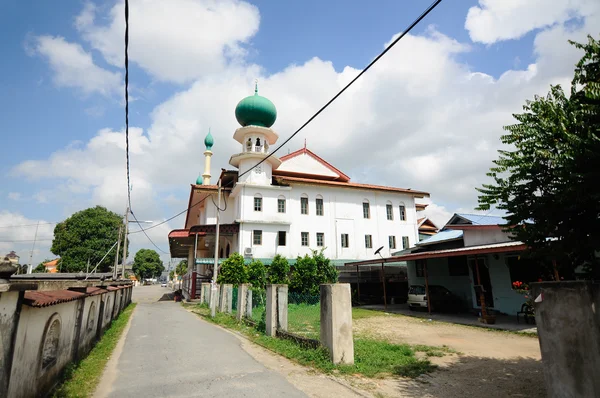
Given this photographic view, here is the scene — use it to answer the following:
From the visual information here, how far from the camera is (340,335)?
7.09 meters

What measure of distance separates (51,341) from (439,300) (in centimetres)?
1588

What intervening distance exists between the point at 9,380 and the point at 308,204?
2513 centimetres

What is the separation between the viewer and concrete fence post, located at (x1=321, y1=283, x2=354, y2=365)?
7031mm

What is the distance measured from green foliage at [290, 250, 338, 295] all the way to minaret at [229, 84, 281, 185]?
28.3ft

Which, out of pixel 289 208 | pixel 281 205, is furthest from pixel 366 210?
pixel 281 205

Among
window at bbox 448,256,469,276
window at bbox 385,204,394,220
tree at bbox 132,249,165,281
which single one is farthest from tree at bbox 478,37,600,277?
tree at bbox 132,249,165,281

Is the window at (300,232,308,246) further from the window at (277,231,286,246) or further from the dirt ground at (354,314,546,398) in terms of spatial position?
the dirt ground at (354,314,546,398)

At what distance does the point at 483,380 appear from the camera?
20.5ft

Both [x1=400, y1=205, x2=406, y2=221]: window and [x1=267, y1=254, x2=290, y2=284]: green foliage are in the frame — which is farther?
[x1=400, y1=205, x2=406, y2=221]: window

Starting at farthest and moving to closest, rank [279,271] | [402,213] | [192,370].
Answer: [402,213], [279,271], [192,370]

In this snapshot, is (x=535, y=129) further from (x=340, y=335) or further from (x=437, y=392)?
(x=340, y=335)

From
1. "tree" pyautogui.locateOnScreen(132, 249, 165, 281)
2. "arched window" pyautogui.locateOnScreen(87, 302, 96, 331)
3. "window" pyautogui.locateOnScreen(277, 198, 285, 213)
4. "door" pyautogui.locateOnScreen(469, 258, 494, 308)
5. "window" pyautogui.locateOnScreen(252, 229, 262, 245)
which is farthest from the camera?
"tree" pyautogui.locateOnScreen(132, 249, 165, 281)

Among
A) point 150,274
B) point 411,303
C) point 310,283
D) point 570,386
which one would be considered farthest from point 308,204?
point 150,274

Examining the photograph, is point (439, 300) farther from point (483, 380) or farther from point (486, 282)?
point (483, 380)
